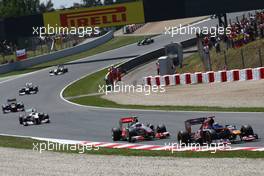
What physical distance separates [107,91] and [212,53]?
6.92 meters

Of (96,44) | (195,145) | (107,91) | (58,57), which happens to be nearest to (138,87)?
(107,91)

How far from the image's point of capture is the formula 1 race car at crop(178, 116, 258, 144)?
1712cm

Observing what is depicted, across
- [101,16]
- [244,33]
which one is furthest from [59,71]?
[244,33]

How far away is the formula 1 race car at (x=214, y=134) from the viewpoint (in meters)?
17.1

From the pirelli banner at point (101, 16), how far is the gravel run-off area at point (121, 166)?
44.5m

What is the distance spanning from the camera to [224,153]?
50.6 ft

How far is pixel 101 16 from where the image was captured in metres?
61.4

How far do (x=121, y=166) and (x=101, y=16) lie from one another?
47.8m

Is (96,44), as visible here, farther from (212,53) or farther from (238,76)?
(238,76)

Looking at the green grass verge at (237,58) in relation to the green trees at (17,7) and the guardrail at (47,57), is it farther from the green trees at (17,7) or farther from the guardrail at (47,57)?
the green trees at (17,7)

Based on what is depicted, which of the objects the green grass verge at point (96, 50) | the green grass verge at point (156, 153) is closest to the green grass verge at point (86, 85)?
A: the green grass verge at point (96, 50)

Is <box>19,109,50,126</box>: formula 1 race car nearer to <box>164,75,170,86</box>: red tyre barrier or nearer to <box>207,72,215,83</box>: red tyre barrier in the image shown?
<box>207,72,215,83</box>: red tyre barrier

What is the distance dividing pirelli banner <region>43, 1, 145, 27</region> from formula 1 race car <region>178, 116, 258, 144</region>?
141 ft

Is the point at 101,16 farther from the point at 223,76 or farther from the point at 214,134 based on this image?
the point at 214,134
